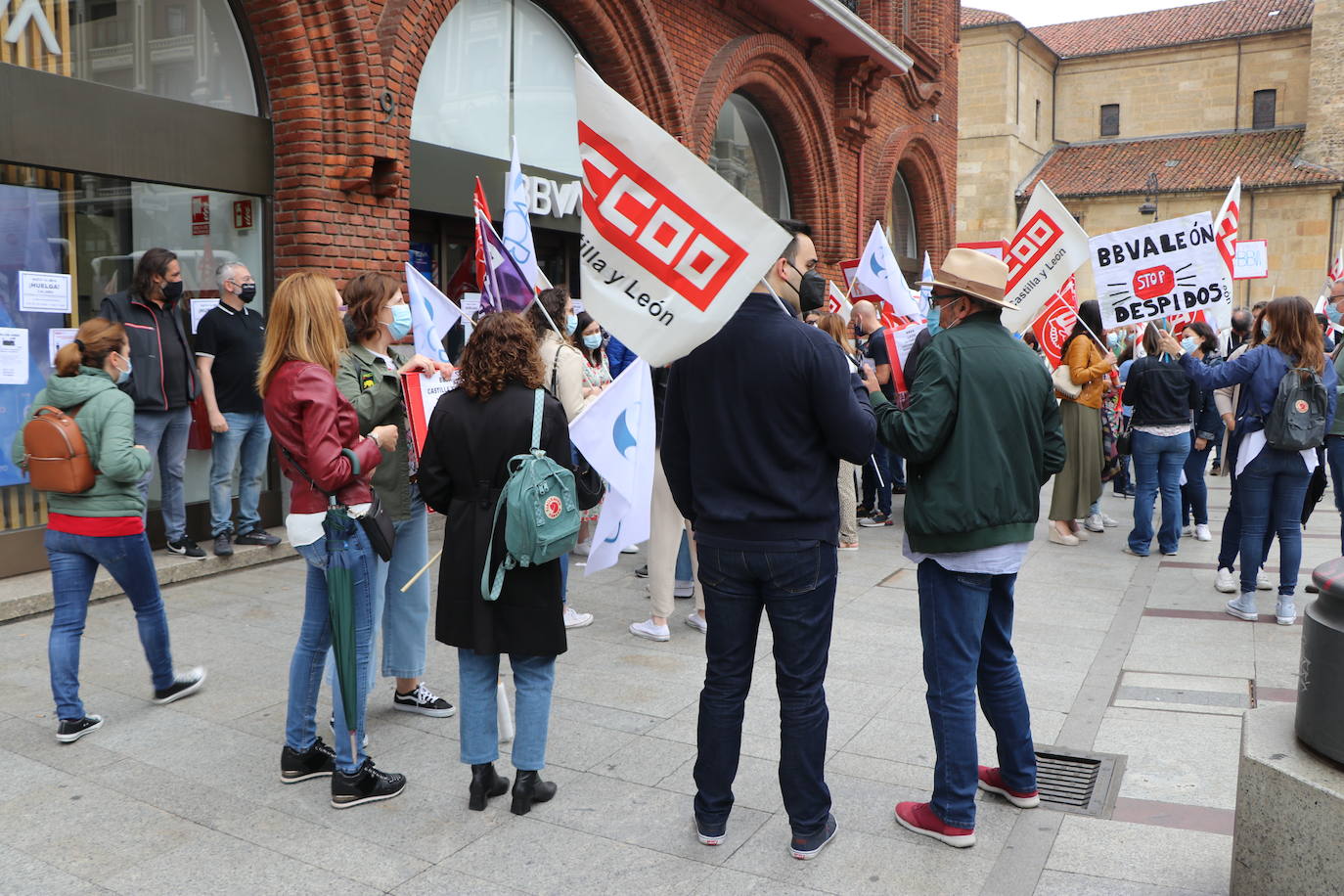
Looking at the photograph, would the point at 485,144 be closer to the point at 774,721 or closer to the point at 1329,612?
the point at 774,721

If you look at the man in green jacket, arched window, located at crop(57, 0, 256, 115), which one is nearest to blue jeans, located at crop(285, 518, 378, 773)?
the man in green jacket

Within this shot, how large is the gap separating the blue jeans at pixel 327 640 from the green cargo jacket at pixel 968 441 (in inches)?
76.3

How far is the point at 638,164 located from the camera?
11.2ft

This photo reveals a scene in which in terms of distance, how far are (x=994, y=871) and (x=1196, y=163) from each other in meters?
48.0

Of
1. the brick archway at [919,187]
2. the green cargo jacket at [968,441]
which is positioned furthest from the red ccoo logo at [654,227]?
the brick archway at [919,187]

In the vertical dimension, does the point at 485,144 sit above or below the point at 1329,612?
above

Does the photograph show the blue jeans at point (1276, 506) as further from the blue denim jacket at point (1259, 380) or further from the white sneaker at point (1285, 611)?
the blue denim jacket at point (1259, 380)

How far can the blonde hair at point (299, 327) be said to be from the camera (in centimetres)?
390

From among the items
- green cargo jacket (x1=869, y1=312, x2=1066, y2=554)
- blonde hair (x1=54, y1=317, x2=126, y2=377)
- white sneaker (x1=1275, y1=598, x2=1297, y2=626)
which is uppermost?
blonde hair (x1=54, y1=317, x2=126, y2=377)

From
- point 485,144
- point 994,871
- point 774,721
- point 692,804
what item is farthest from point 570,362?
point 485,144

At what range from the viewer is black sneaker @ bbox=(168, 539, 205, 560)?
285 inches

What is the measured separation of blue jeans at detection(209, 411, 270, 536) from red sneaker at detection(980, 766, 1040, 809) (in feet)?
17.7

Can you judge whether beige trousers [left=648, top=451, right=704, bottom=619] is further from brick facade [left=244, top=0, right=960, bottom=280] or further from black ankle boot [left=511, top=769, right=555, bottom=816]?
brick facade [left=244, top=0, right=960, bottom=280]

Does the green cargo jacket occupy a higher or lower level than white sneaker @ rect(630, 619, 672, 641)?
higher
